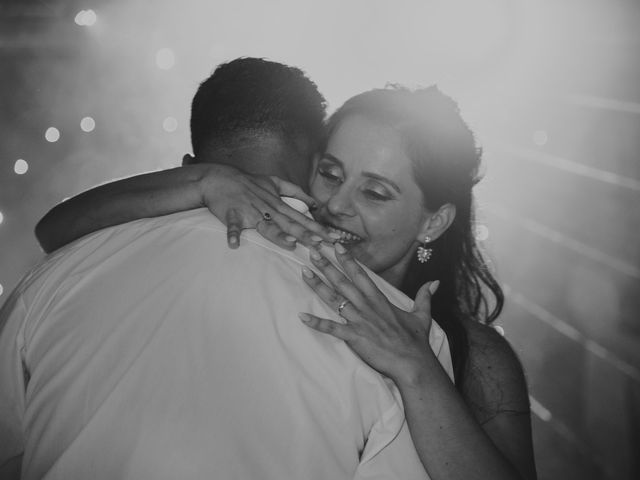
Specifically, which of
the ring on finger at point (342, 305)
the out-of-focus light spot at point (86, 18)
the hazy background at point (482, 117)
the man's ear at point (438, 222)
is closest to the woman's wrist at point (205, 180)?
the ring on finger at point (342, 305)

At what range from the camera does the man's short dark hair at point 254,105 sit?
1.68m

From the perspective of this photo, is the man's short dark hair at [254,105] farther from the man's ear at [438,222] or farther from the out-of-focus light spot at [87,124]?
the out-of-focus light spot at [87,124]

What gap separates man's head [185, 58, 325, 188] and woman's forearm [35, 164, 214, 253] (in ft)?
0.40

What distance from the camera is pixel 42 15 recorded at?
4680mm

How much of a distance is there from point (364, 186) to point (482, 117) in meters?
3.43

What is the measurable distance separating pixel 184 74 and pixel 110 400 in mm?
4435

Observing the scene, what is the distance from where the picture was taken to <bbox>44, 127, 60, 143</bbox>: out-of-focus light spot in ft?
16.3

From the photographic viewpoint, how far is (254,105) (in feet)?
5.62

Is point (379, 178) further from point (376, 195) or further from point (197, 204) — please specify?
point (197, 204)

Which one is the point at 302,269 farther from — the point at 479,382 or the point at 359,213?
the point at 479,382

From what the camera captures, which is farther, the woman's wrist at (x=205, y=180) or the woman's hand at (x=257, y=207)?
the woman's wrist at (x=205, y=180)

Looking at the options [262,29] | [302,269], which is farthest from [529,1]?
[302,269]

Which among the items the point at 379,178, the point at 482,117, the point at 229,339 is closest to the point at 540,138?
the point at 482,117

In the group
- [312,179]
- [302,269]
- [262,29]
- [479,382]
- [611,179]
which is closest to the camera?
[302,269]
